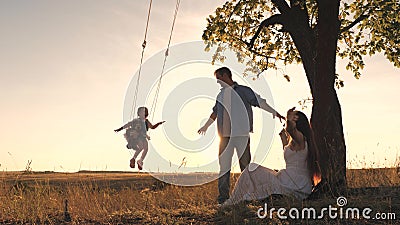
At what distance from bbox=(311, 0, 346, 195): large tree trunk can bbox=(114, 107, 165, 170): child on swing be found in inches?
186

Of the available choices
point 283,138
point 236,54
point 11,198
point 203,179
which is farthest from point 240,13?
point 11,198

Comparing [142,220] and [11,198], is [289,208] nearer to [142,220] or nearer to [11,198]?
[142,220]

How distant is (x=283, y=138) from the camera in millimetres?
10867

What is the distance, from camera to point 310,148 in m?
9.99

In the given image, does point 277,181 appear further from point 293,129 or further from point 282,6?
point 282,6

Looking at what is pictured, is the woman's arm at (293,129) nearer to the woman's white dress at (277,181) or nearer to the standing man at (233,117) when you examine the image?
the woman's white dress at (277,181)

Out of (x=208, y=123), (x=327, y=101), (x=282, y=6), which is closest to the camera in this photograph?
(x=208, y=123)

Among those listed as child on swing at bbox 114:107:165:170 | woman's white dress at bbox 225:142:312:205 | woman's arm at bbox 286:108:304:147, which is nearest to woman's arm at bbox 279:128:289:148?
woman's white dress at bbox 225:142:312:205

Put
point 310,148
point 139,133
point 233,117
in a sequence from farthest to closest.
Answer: point 139,133, point 233,117, point 310,148

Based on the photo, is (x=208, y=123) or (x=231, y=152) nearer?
(x=231, y=152)

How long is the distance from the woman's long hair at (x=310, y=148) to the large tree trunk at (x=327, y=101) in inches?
46.8

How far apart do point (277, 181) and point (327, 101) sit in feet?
7.47

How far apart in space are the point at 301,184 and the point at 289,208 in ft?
4.65

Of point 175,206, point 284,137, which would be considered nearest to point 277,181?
point 284,137
